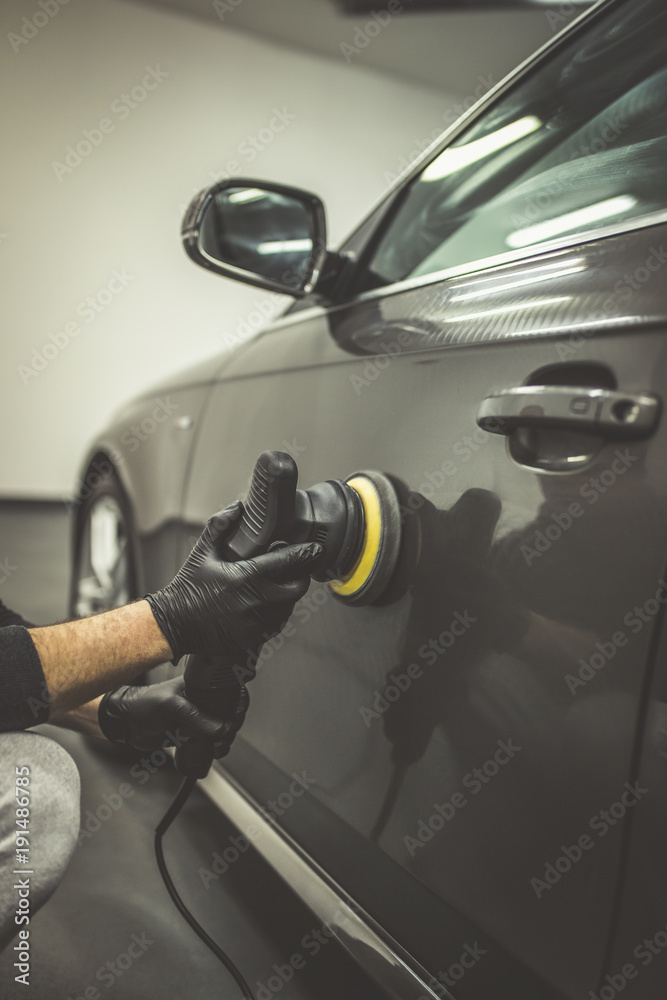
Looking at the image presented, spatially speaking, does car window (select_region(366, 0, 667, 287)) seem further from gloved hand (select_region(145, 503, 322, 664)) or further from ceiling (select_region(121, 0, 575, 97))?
ceiling (select_region(121, 0, 575, 97))

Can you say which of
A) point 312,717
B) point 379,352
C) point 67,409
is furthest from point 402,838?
point 67,409

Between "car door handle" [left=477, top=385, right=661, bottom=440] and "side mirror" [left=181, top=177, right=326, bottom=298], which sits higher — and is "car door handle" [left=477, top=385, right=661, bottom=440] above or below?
below

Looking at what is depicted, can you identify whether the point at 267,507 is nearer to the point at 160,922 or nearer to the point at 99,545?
the point at 160,922

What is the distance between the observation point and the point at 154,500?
67.9 inches

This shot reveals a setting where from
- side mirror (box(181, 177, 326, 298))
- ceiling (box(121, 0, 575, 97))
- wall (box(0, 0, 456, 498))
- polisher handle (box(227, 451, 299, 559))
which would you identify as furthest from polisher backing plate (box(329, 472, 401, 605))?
ceiling (box(121, 0, 575, 97))

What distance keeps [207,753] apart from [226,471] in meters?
0.56

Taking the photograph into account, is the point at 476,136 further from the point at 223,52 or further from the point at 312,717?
the point at 223,52

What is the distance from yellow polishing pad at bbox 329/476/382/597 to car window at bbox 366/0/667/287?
1.31ft

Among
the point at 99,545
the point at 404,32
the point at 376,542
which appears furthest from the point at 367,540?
the point at 404,32

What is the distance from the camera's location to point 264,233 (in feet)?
5.16

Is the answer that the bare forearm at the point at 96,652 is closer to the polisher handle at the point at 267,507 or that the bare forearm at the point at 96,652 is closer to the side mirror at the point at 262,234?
the polisher handle at the point at 267,507

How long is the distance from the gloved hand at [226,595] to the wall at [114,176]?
5.31 metres

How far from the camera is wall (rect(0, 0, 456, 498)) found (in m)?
5.39

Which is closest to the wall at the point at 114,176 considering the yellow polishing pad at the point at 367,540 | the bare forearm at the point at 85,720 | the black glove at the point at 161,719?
the bare forearm at the point at 85,720
